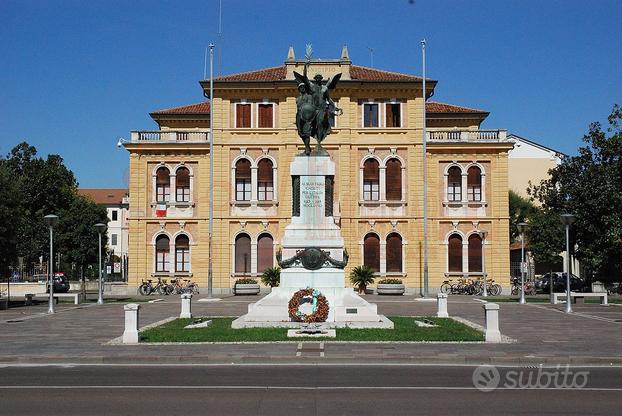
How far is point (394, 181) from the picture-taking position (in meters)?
52.8

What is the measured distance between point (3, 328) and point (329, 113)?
12.6m

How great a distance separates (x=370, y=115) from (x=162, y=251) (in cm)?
1699

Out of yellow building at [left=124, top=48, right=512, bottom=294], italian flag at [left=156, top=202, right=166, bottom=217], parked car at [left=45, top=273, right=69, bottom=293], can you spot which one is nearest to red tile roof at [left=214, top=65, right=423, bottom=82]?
yellow building at [left=124, top=48, right=512, bottom=294]

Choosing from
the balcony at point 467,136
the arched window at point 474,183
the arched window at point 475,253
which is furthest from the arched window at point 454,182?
the arched window at point 475,253

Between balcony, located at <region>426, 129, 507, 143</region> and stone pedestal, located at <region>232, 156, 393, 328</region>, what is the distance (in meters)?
29.9

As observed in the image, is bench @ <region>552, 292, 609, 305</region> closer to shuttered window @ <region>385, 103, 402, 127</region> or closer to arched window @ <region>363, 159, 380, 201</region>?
arched window @ <region>363, 159, 380, 201</region>

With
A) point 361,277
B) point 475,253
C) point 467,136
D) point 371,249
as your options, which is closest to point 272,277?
point 361,277

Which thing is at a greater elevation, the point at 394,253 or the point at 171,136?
the point at 171,136

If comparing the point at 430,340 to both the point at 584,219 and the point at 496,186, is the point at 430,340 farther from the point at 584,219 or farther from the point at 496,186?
the point at 496,186

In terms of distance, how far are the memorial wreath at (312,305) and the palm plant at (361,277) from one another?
1099 inches

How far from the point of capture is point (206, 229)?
52.9m

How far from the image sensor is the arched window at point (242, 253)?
52719 mm

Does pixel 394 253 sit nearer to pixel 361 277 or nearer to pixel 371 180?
pixel 361 277

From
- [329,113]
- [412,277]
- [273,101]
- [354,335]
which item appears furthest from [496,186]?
[354,335]
